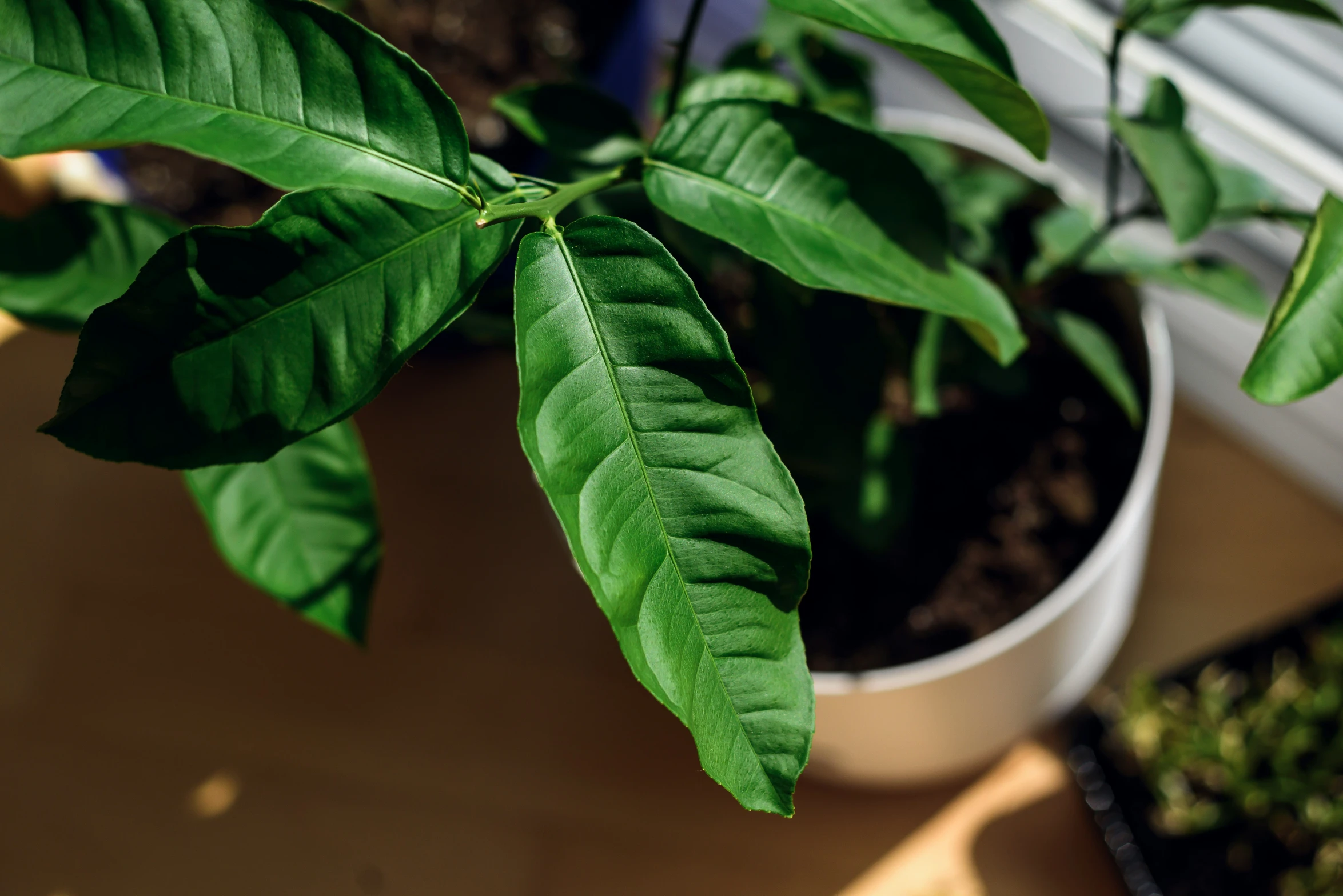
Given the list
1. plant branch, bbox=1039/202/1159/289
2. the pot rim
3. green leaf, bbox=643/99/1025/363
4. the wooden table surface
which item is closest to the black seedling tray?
the wooden table surface

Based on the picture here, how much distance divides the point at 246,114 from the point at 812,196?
0.21 meters

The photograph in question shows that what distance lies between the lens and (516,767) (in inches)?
32.8

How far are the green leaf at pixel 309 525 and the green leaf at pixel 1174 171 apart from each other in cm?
39

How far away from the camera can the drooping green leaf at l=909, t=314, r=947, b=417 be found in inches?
22.4

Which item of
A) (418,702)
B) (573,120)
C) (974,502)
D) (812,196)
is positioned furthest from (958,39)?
(418,702)

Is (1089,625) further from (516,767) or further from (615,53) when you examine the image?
(615,53)

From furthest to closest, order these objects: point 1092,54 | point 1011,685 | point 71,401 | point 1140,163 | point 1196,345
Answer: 1. point 1196,345
2. point 1092,54
3. point 1011,685
4. point 1140,163
5. point 71,401

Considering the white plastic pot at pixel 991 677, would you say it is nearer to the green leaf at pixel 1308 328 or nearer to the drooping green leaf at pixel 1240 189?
the drooping green leaf at pixel 1240 189

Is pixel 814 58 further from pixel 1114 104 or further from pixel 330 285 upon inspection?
pixel 330 285

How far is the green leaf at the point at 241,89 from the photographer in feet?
1.19

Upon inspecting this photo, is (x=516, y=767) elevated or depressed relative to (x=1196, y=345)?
depressed

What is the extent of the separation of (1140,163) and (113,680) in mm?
793

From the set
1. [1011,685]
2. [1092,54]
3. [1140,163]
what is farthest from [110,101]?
[1092,54]

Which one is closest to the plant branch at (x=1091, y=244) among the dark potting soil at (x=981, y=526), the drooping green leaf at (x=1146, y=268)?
the drooping green leaf at (x=1146, y=268)
